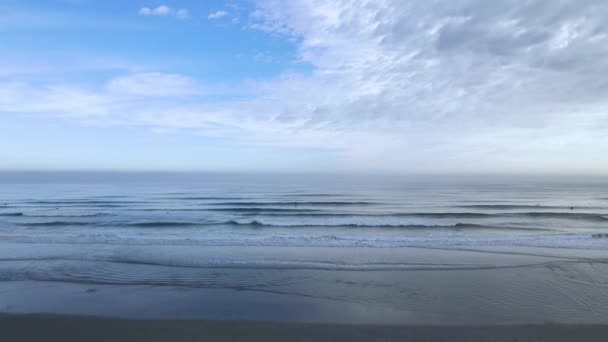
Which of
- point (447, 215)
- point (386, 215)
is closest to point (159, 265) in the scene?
point (386, 215)

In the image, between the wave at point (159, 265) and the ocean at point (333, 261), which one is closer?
the ocean at point (333, 261)

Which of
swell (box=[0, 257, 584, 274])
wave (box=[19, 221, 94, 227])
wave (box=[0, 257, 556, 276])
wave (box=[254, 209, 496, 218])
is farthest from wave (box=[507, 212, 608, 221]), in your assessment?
wave (box=[19, 221, 94, 227])

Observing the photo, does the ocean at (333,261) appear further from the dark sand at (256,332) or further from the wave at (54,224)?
the dark sand at (256,332)

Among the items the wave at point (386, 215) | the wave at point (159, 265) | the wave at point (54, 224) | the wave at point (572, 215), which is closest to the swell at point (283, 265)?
the wave at point (159, 265)

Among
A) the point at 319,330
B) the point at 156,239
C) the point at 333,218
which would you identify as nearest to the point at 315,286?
the point at 319,330

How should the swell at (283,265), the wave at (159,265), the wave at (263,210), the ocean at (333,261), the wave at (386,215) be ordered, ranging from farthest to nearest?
the wave at (263,210), the wave at (386,215), the swell at (283,265), the wave at (159,265), the ocean at (333,261)

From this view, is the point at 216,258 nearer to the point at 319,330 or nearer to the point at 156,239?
the point at 156,239

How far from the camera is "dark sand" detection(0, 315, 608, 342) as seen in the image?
5.91 metres

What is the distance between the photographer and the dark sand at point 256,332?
19.4ft

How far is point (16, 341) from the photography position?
580 centimetres

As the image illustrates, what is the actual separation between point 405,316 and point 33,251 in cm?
1389

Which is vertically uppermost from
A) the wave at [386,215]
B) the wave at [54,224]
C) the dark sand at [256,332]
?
the wave at [386,215]

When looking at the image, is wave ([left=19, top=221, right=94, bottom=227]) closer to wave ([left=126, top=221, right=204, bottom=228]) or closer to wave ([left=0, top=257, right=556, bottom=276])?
wave ([left=126, top=221, right=204, bottom=228])

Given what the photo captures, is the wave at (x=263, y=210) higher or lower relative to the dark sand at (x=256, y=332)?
higher
